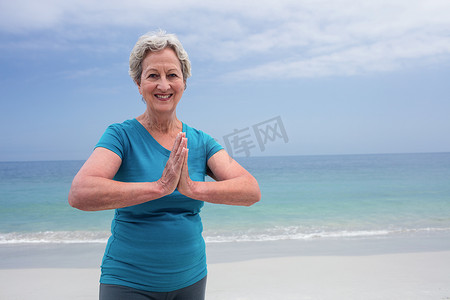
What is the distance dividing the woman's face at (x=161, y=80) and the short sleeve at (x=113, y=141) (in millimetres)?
181

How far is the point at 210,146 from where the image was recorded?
1679 mm

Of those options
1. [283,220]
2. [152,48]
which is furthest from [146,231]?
[283,220]

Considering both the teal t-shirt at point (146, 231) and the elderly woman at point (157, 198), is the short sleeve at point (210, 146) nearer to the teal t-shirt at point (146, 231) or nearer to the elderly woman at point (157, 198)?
the elderly woman at point (157, 198)

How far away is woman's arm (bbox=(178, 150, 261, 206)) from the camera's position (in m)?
1.38

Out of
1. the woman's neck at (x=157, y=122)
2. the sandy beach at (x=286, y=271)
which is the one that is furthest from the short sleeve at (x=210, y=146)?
the sandy beach at (x=286, y=271)

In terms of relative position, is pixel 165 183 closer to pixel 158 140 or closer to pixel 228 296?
pixel 158 140

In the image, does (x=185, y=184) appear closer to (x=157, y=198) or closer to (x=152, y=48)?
(x=157, y=198)

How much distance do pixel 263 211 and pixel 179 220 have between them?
39.6ft

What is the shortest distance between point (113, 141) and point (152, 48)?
0.41 metres

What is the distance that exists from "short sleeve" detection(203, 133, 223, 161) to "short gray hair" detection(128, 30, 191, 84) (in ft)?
1.08

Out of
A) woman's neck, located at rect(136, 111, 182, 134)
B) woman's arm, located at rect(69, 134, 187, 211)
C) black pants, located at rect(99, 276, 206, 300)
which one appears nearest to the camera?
woman's arm, located at rect(69, 134, 187, 211)

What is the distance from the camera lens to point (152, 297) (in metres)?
1.49

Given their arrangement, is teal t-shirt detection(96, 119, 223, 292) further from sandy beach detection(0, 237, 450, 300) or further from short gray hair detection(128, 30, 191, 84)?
sandy beach detection(0, 237, 450, 300)

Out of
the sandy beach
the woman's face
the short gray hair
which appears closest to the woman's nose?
the woman's face
